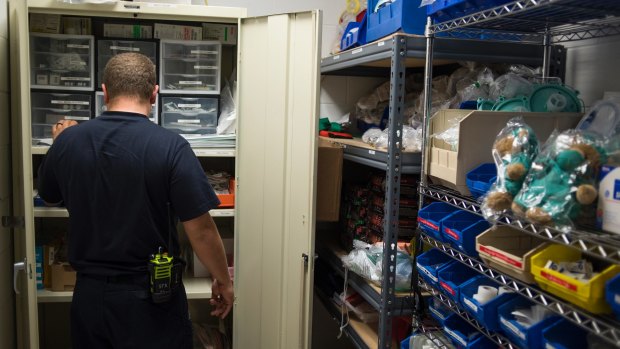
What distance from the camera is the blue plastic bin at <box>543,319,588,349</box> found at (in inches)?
48.8

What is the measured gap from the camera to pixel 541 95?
174cm

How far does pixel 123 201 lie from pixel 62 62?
1109mm

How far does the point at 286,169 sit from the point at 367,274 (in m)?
0.63

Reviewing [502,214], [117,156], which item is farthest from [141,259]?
[502,214]

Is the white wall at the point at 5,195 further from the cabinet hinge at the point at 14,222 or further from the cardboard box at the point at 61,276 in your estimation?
the cardboard box at the point at 61,276

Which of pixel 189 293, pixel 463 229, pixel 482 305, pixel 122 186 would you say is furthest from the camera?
pixel 189 293

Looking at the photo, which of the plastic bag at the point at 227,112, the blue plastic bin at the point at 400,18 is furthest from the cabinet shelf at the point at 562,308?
the plastic bag at the point at 227,112

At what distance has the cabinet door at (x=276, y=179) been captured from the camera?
237 centimetres

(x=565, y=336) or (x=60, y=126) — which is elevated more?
(x=60, y=126)

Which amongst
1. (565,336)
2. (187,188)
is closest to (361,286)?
(187,188)

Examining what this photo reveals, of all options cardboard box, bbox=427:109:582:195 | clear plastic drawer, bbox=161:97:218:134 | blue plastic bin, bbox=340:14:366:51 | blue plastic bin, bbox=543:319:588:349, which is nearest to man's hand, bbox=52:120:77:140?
clear plastic drawer, bbox=161:97:218:134

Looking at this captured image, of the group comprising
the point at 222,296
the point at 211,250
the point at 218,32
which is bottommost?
the point at 222,296

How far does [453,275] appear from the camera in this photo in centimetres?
172

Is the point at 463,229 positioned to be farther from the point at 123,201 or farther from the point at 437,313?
the point at 123,201
